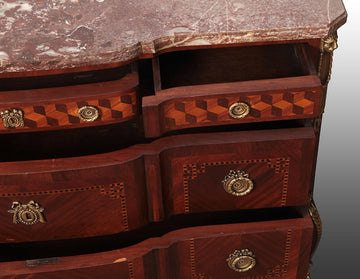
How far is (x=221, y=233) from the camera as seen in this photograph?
137 cm

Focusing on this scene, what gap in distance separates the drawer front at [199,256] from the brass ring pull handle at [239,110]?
10.5 inches

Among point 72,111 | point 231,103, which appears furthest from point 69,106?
point 231,103

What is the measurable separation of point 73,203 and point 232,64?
44 centimetres

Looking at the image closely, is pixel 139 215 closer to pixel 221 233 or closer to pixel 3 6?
pixel 221 233

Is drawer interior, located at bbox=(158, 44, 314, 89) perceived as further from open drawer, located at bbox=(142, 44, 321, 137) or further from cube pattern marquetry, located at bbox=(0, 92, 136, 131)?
cube pattern marquetry, located at bbox=(0, 92, 136, 131)

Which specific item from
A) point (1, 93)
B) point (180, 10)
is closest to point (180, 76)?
point (180, 10)

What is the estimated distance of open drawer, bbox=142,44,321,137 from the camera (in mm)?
1203

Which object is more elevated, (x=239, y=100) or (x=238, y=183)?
(x=239, y=100)

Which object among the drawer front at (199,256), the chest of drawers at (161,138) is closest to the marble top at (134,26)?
the chest of drawers at (161,138)

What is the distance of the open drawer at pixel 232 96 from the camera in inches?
47.4

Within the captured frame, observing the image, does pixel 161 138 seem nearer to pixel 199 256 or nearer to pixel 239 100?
pixel 239 100

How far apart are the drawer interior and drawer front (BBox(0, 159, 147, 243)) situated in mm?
208

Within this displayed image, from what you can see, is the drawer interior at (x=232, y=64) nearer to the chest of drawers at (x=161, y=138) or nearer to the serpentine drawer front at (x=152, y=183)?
the chest of drawers at (x=161, y=138)

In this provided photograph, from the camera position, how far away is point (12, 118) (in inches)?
48.4
